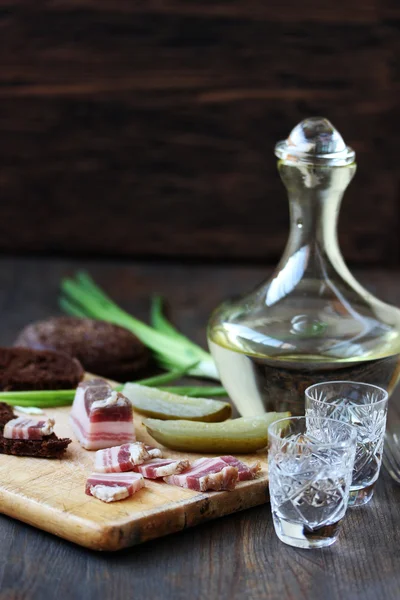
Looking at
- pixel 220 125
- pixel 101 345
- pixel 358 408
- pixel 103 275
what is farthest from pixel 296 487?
pixel 220 125

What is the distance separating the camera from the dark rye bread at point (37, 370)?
2250mm

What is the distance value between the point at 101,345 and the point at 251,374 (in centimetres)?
68

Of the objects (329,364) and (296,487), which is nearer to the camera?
(296,487)

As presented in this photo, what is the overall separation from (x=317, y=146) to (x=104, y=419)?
2.27 feet

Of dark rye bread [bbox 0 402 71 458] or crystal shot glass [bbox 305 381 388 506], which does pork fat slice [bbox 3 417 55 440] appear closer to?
dark rye bread [bbox 0 402 71 458]

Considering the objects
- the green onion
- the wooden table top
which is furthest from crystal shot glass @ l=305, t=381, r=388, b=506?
the green onion

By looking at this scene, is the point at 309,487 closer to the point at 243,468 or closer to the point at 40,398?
the point at 243,468

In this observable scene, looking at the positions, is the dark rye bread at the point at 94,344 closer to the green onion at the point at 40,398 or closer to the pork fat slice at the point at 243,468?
the green onion at the point at 40,398

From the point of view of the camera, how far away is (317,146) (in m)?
1.99

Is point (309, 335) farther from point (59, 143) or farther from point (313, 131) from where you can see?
point (59, 143)

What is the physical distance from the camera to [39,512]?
160 cm

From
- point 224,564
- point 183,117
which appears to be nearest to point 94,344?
point 224,564

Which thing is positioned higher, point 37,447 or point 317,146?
point 317,146

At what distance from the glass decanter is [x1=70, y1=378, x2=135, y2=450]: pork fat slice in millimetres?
264
